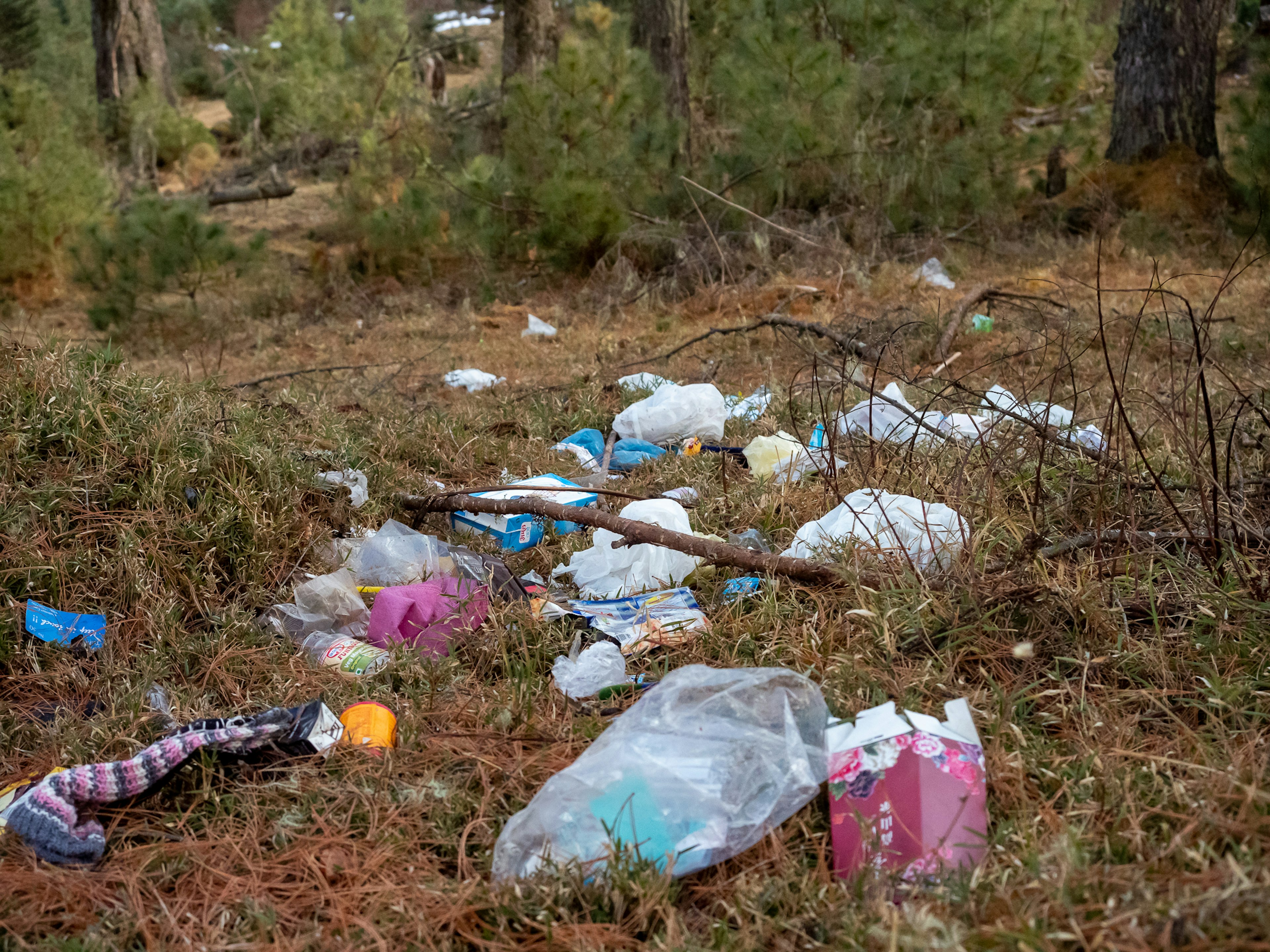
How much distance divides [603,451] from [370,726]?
2.02m

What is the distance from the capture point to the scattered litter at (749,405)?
13.1 feet

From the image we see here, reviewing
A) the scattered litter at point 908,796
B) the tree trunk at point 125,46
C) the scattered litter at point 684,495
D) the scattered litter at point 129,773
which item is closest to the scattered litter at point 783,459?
the scattered litter at point 684,495

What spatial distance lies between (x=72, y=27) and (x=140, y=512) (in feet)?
61.7

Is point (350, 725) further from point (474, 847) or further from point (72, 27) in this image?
point (72, 27)

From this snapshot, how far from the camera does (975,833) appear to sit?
1479 millimetres

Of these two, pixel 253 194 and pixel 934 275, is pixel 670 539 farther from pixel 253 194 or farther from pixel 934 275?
pixel 253 194

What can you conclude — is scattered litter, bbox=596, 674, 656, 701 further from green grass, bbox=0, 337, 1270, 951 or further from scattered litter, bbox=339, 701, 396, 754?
scattered litter, bbox=339, 701, 396, 754

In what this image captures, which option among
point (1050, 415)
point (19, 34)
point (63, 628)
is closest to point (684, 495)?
point (1050, 415)

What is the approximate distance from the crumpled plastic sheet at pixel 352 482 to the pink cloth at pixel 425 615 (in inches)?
24.1

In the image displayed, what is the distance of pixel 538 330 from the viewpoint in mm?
6340

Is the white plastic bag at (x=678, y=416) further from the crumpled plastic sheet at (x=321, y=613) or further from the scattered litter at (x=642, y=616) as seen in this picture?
the crumpled plastic sheet at (x=321, y=613)

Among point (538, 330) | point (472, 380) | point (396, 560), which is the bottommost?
point (538, 330)

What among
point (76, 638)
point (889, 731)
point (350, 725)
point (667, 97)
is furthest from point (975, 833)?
point (667, 97)

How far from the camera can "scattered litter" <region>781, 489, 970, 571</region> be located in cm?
229
